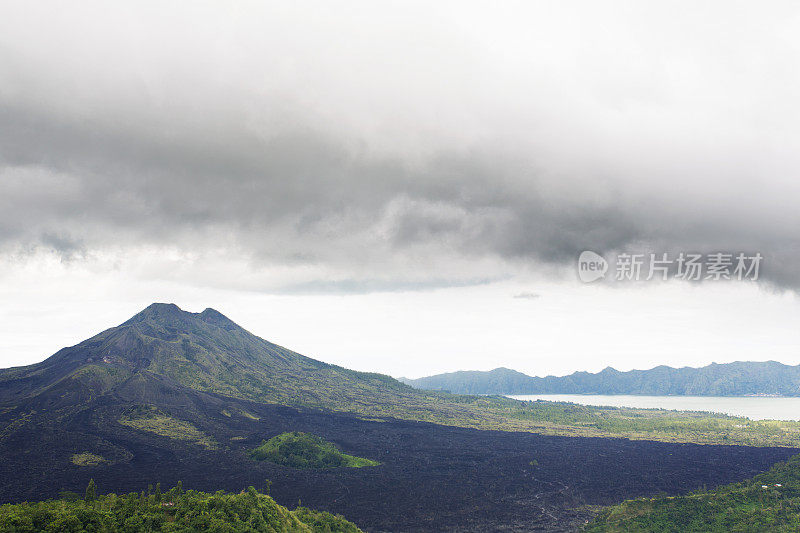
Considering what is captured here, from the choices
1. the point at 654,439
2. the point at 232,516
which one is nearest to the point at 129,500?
the point at 232,516

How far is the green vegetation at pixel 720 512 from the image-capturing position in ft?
228

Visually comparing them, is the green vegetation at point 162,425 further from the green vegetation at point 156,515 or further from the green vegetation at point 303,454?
the green vegetation at point 156,515

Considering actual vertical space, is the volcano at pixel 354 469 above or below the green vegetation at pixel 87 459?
above

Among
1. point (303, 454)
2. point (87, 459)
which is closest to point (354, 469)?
point (303, 454)

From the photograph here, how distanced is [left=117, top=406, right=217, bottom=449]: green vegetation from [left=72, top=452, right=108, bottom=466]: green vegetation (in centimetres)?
2702

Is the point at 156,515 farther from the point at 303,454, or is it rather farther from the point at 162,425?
the point at 162,425

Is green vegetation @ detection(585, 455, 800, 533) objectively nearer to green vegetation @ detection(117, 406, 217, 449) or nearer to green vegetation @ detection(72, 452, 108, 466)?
green vegetation @ detection(117, 406, 217, 449)

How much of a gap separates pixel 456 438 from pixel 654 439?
7570 cm

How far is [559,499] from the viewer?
10038cm

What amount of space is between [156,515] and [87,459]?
322 ft

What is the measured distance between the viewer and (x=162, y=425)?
16325cm

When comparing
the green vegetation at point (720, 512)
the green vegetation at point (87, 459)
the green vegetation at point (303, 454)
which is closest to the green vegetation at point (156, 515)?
the green vegetation at point (720, 512)

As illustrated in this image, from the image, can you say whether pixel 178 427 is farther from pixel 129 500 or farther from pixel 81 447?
pixel 129 500

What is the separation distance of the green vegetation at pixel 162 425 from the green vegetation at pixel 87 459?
88.7 feet
